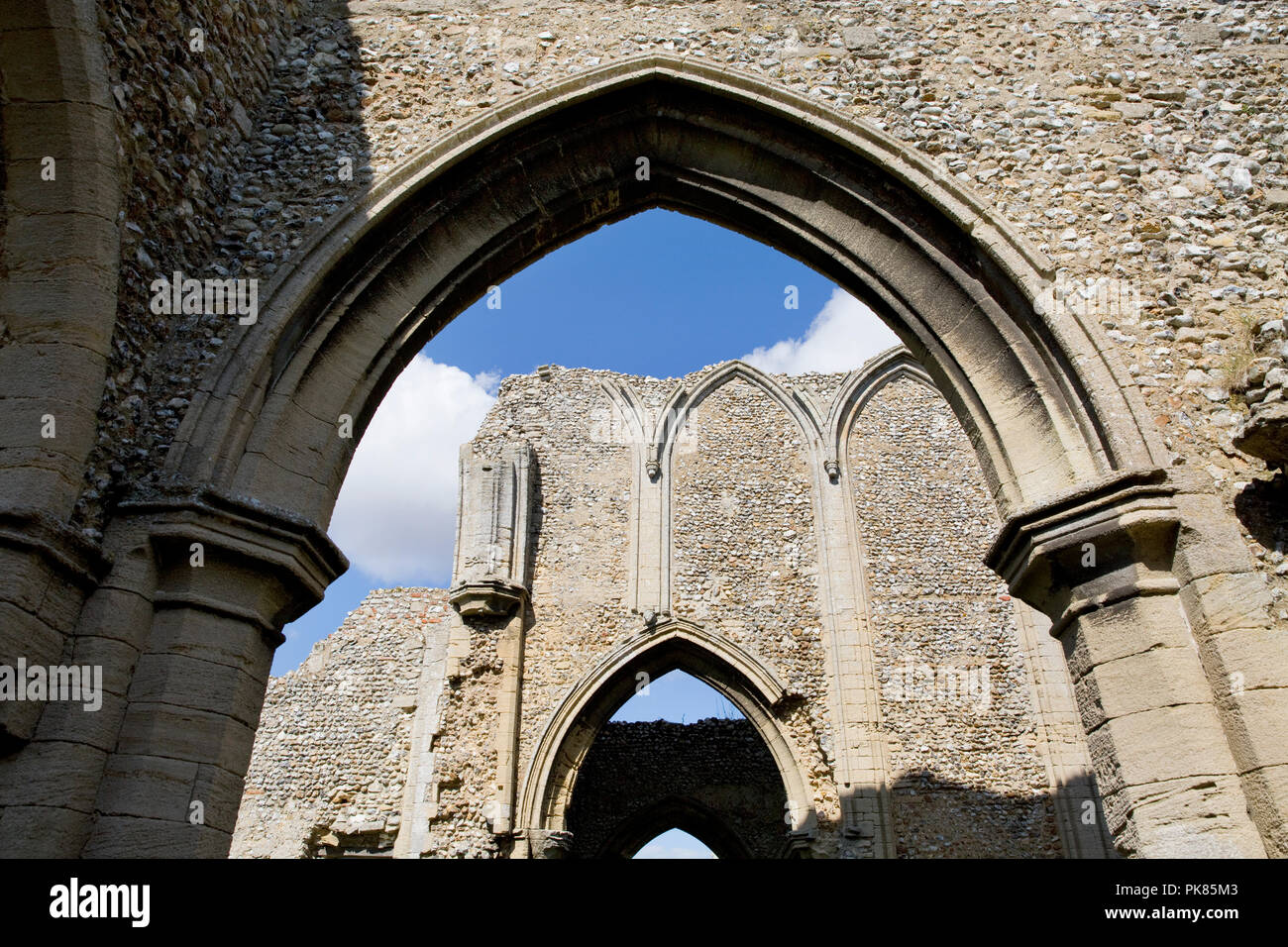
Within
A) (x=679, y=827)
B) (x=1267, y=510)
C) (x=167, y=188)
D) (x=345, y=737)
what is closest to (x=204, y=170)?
(x=167, y=188)

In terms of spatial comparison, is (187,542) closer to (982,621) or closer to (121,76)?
(121,76)

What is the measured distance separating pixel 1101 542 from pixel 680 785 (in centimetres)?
1148

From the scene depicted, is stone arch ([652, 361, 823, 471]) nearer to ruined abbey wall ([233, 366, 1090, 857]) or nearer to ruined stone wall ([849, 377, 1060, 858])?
ruined abbey wall ([233, 366, 1090, 857])

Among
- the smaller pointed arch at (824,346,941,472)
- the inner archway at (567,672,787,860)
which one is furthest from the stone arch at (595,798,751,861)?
the smaller pointed arch at (824,346,941,472)

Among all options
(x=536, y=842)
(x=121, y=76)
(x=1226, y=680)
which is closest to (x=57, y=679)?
(x=121, y=76)

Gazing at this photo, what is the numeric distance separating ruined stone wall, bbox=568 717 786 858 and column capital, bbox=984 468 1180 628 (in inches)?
→ 435

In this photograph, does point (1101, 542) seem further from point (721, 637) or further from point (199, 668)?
point (721, 637)

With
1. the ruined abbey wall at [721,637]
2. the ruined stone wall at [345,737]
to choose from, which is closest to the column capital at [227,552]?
the ruined abbey wall at [721,637]

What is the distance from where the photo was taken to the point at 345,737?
1283cm

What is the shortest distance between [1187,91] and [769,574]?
903 cm

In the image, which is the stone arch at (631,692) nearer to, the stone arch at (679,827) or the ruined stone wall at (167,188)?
the stone arch at (679,827)

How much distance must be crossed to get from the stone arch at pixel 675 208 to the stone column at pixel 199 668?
0.78 feet

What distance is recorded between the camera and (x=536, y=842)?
1092 cm

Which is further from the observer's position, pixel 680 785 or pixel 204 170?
pixel 680 785
